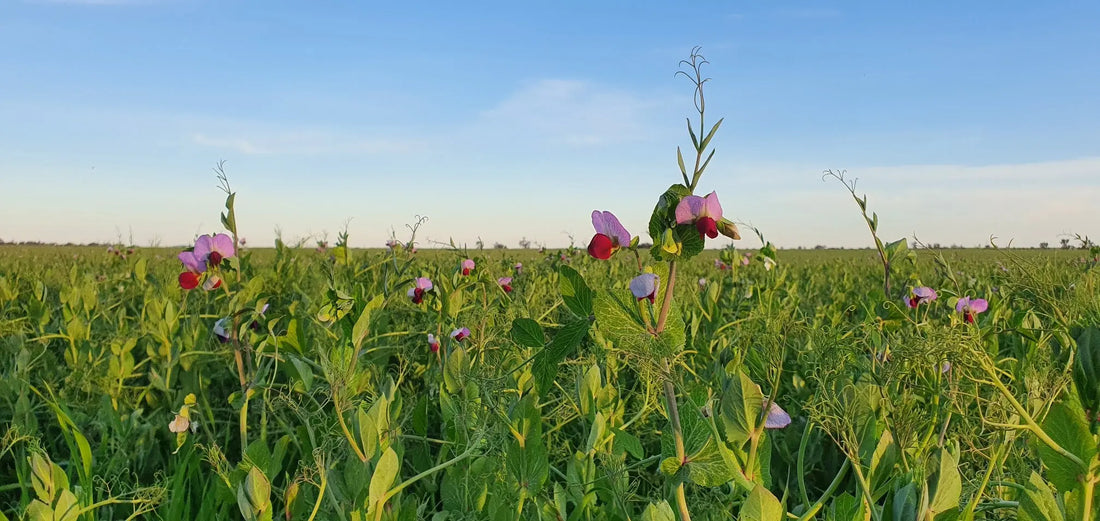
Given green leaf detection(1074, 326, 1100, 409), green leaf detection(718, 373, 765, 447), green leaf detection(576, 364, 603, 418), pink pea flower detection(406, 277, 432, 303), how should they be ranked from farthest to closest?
pink pea flower detection(406, 277, 432, 303) < green leaf detection(576, 364, 603, 418) < green leaf detection(718, 373, 765, 447) < green leaf detection(1074, 326, 1100, 409)

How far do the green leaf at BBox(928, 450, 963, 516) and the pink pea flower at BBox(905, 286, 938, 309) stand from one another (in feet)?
5.33

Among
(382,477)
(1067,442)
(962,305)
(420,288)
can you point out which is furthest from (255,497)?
(962,305)

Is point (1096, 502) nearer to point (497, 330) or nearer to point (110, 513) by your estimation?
point (497, 330)

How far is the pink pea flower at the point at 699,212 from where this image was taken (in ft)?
2.80

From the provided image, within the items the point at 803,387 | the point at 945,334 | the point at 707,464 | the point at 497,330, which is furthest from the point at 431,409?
the point at 945,334

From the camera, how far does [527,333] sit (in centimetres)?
122

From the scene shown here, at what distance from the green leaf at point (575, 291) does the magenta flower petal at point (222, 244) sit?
127 cm

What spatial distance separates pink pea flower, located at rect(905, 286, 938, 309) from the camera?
2.26 metres

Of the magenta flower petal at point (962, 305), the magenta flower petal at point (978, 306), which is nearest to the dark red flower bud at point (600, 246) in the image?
the magenta flower petal at point (962, 305)

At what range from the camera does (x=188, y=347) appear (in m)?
2.66

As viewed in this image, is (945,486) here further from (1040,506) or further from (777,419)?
(777,419)

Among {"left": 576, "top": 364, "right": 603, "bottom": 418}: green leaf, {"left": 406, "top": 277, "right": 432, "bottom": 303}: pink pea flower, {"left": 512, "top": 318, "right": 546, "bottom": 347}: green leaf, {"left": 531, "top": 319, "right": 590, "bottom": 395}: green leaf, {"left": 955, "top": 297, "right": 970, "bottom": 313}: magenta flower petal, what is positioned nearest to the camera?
{"left": 531, "top": 319, "right": 590, "bottom": 395}: green leaf

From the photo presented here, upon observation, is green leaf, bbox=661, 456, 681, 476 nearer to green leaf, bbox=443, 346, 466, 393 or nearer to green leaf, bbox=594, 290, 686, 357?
green leaf, bbox=594, 290, 686, 357

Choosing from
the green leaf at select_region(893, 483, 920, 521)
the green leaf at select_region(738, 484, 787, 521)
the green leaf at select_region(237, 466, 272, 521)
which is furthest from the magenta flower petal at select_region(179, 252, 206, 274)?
the green leaf at select_region(893, 483, 920, 521)
